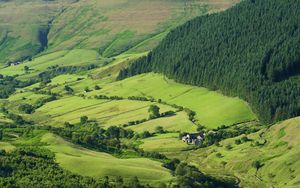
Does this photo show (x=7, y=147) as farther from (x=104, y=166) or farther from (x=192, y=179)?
(x=192, y=179)

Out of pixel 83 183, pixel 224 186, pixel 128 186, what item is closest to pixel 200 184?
pixel 224 186

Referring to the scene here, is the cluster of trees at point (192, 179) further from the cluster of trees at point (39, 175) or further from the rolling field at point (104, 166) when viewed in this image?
the cluster of trees at point (39, 175)

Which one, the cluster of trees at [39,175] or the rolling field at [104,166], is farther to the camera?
the rolling field at [104,166]

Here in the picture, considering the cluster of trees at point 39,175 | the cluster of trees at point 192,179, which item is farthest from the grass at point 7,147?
the cluster of trees at point 192,179

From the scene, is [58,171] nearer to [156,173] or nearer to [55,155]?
[55,155]

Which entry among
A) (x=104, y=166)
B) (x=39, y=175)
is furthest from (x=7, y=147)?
(x=104, y=166)
